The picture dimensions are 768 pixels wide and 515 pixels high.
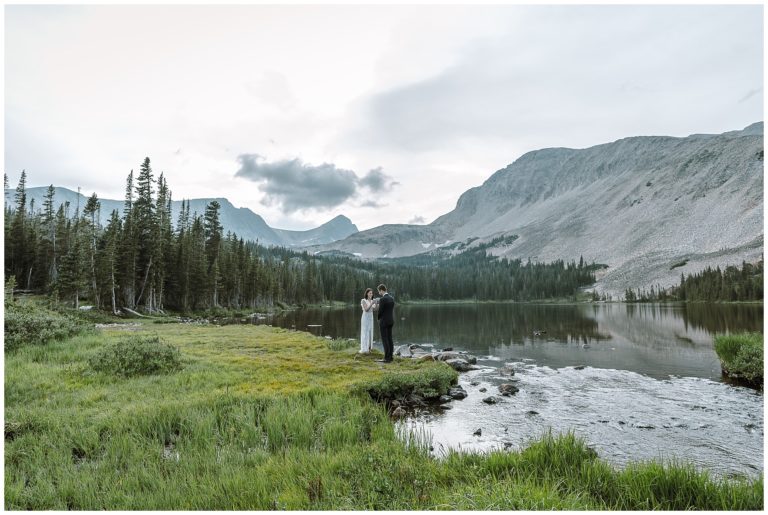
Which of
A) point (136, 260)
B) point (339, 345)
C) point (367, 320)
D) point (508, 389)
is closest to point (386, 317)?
point (367, 320)

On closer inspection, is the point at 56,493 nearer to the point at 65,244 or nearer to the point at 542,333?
the point at 542,333

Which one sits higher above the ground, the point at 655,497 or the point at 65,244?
the point at 65,244

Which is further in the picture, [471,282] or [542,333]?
[471,282]

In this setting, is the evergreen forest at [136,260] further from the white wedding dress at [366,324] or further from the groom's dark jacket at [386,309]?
the groom's dark jacket at [386,309]

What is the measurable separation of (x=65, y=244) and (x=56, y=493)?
68659 millimetres

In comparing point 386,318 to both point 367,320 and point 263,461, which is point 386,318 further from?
point 263,461

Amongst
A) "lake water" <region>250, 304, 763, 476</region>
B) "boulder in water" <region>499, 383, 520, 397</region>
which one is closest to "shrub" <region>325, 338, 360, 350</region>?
"lake water" <region>250, 304, 763, 476</region>

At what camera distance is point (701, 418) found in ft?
43.3

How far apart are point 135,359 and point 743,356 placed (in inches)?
991

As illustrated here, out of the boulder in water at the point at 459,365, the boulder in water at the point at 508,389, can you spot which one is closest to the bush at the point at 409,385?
the boulder in water at the point at 508,389

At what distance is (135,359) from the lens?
14758 millimetres

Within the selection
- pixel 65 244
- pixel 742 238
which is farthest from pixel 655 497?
pixel 742 238

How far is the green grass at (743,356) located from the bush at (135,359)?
77.1 feet

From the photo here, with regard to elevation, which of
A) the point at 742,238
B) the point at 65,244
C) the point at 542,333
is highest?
the point at 742,238
